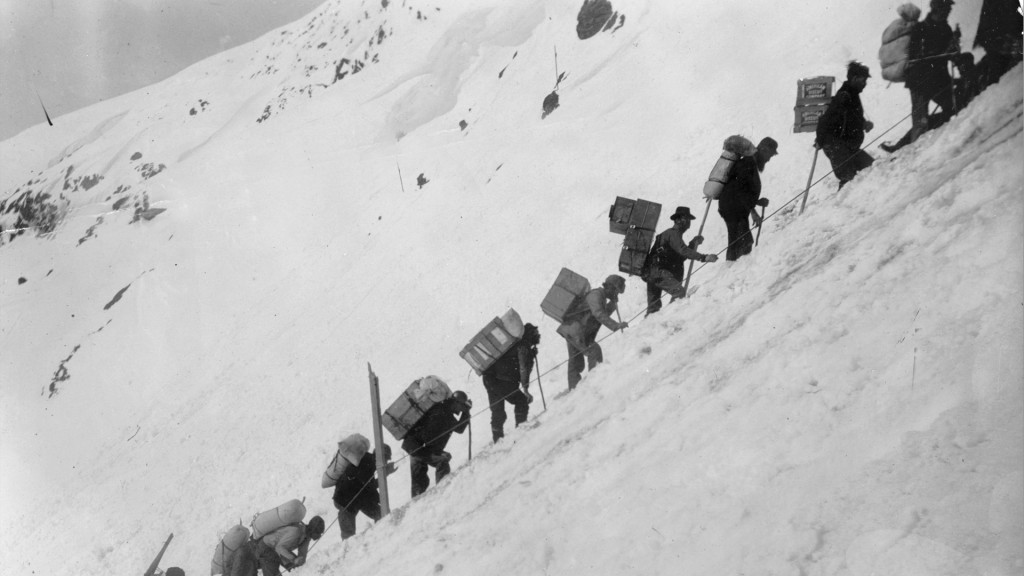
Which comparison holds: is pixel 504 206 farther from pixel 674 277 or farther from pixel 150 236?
pixel 150 236

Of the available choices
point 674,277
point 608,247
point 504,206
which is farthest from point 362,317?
point 674,277

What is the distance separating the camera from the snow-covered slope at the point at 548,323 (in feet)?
16.9

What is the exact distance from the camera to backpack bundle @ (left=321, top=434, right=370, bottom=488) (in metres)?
8.08

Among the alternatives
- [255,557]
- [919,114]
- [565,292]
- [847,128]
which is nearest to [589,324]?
[565,292]

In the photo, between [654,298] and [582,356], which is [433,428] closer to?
[582,356]

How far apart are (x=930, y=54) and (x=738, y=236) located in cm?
252

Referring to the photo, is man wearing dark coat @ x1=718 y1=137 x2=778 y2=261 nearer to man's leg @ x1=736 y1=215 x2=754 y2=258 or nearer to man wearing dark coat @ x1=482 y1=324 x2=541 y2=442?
man's leg @ x1=736 y1=215 x2=754 y2=258

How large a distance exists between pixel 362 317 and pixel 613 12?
44.6ft

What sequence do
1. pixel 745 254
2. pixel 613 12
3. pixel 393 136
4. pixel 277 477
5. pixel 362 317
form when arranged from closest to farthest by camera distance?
pixel 745 254 < pixel 277 477 < pixel 362 317 < pixel 613 12 < pixel 393 136

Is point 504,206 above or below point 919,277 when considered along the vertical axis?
above

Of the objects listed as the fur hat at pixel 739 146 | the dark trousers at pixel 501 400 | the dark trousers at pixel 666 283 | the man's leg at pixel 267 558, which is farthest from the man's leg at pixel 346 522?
the fur hat at pixel 739 146

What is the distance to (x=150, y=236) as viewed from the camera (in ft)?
106

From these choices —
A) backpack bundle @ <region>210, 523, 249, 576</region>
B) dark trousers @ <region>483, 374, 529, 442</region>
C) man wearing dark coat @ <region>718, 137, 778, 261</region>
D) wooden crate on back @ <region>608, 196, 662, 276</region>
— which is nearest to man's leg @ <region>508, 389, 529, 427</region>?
dark trousers @ <region>483, 374, 529, 442</region>

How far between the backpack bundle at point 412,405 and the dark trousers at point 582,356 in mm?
1394
